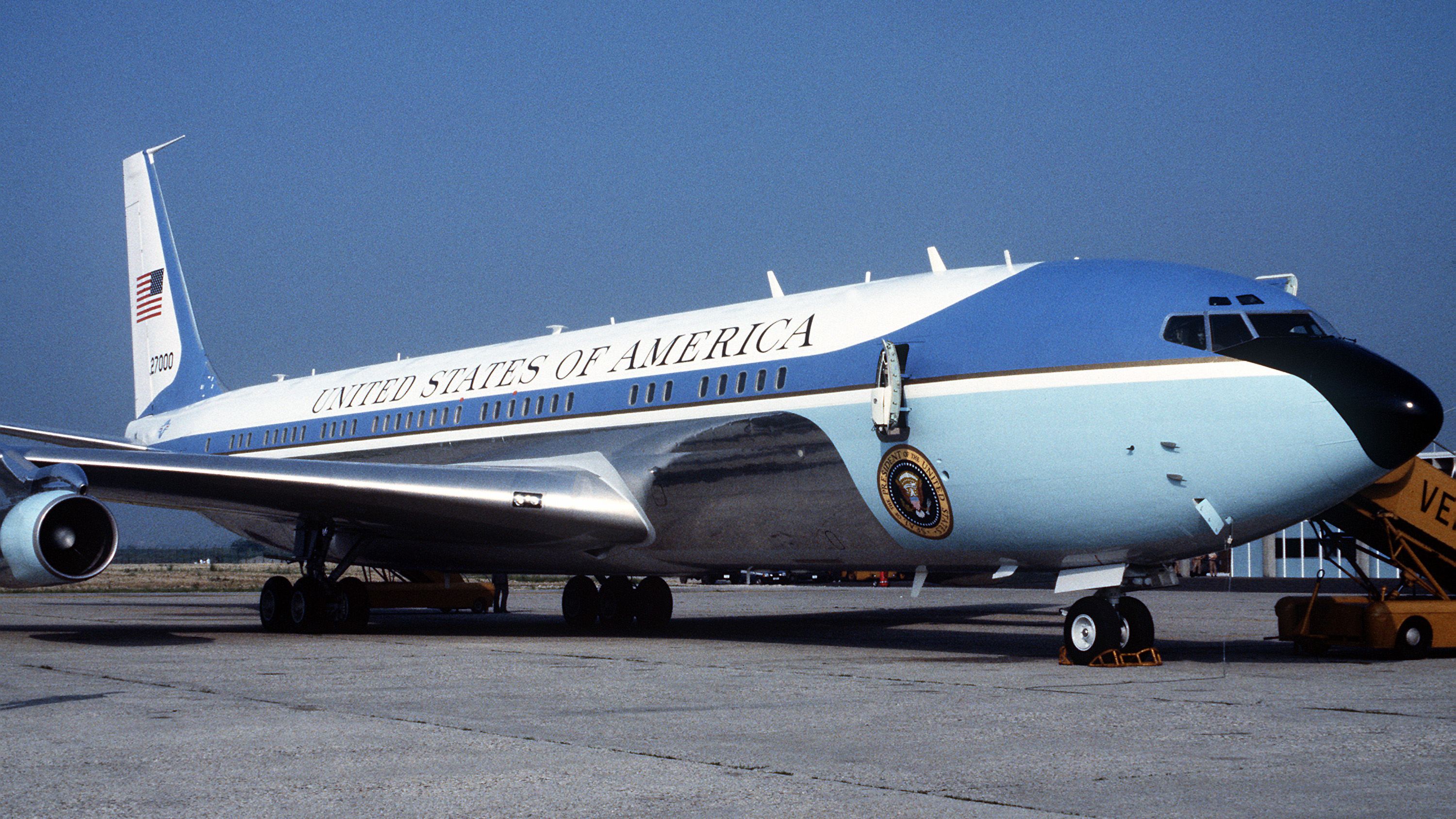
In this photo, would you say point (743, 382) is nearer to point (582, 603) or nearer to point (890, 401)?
point (890, 401)

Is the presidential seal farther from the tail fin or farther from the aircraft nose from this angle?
the tail fin

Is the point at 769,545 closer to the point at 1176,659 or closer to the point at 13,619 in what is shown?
the point at 1176,659

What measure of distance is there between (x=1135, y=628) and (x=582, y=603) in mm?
10657

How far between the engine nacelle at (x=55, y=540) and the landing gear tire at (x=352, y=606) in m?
4.34

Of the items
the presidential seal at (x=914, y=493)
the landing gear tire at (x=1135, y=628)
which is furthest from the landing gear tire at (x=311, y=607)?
the landing gear tire at (x=1135, y=628)

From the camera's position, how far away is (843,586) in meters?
53.8

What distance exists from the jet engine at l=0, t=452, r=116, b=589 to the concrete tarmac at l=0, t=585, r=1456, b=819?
0.92m

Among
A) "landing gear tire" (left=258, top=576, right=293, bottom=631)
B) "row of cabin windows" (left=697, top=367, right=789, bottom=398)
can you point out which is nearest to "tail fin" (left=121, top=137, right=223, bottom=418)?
"landing gear tire" (left=258, top=576, right=293, bottom=631)

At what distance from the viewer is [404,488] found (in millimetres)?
16250

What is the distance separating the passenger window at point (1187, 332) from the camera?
12.1m

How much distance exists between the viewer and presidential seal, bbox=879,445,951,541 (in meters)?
13.2

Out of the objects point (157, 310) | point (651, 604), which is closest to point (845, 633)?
point (651, 604)

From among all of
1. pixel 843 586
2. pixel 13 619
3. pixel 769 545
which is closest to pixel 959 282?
pixel 769 545

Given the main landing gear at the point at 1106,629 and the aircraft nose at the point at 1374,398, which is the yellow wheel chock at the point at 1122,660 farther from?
the aircraft nose at the point at 1374,398
